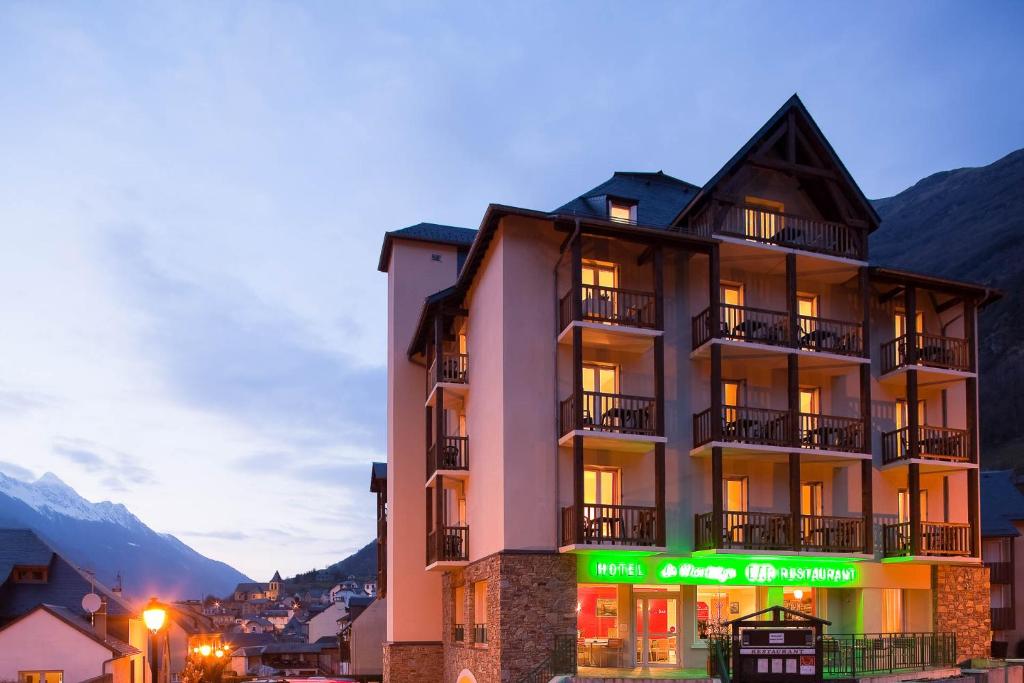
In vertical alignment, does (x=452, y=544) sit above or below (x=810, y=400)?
below

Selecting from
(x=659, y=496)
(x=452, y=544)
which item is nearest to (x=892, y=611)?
(x=659, y=496)

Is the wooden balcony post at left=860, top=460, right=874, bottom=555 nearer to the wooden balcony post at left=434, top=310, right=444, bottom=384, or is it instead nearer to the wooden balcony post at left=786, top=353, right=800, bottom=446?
the wooden balcony post at left=786, top=353, right=800, bottom=446

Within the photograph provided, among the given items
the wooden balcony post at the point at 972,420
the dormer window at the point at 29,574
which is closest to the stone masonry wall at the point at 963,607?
the wooden balcony post at the point at 972,420

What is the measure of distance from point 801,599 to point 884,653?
282cm

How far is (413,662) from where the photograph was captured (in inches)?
1583

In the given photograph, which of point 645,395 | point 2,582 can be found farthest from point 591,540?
point 2,582

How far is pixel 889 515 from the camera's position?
3278cm

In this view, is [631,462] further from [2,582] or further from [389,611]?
[2,582]

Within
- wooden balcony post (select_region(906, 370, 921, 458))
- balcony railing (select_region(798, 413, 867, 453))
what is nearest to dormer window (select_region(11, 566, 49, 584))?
balcony railing (select_region(798, 413, 867, 453))

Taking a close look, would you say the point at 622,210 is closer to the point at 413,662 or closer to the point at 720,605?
the point at 720,605

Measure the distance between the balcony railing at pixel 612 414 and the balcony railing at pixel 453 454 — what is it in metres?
6.06

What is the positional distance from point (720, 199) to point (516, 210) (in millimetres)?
6201

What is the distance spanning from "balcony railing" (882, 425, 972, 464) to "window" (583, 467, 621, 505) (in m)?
8.91

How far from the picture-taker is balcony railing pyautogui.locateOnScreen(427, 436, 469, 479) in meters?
34.4
